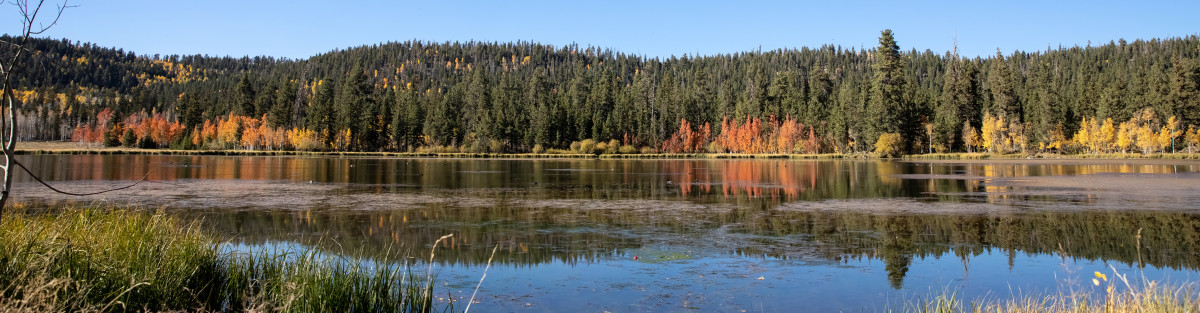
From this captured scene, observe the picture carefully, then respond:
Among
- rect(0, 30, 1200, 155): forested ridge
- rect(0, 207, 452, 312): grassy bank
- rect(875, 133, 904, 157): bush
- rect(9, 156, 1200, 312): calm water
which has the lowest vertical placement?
rect(9, 156, 1200, 312): calm water

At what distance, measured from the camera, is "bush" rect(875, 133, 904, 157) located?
95312 millimetres

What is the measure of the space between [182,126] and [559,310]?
529ft

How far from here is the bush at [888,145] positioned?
9531cm

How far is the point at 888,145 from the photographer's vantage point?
95.3 m

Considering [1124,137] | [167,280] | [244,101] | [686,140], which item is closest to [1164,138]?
[1124,137]

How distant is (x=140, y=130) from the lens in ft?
464

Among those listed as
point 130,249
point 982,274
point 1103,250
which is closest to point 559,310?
point 130,249

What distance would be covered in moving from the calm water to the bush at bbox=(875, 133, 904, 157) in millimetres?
70326

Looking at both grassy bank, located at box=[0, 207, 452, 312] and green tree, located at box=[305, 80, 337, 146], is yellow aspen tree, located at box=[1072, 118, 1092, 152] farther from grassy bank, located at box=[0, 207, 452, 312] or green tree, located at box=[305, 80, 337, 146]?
green tree, located at box=[305, 80, 337, 146]

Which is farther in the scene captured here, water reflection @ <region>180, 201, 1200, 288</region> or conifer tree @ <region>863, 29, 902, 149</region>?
conifer tree @ <region>863, 29, 902, 149</region>

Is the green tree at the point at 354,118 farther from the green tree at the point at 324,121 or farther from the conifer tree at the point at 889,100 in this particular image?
the conifer tree at the point at 889,100

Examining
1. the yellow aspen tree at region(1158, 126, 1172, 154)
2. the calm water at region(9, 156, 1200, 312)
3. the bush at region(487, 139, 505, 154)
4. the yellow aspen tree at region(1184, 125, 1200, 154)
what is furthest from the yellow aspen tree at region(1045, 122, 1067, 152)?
the calm water at region(9, 156, 1200, 312)

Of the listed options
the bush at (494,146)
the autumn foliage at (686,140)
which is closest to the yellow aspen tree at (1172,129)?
the autumn foliage at (686,140)

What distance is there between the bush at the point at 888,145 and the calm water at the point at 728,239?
231ft
